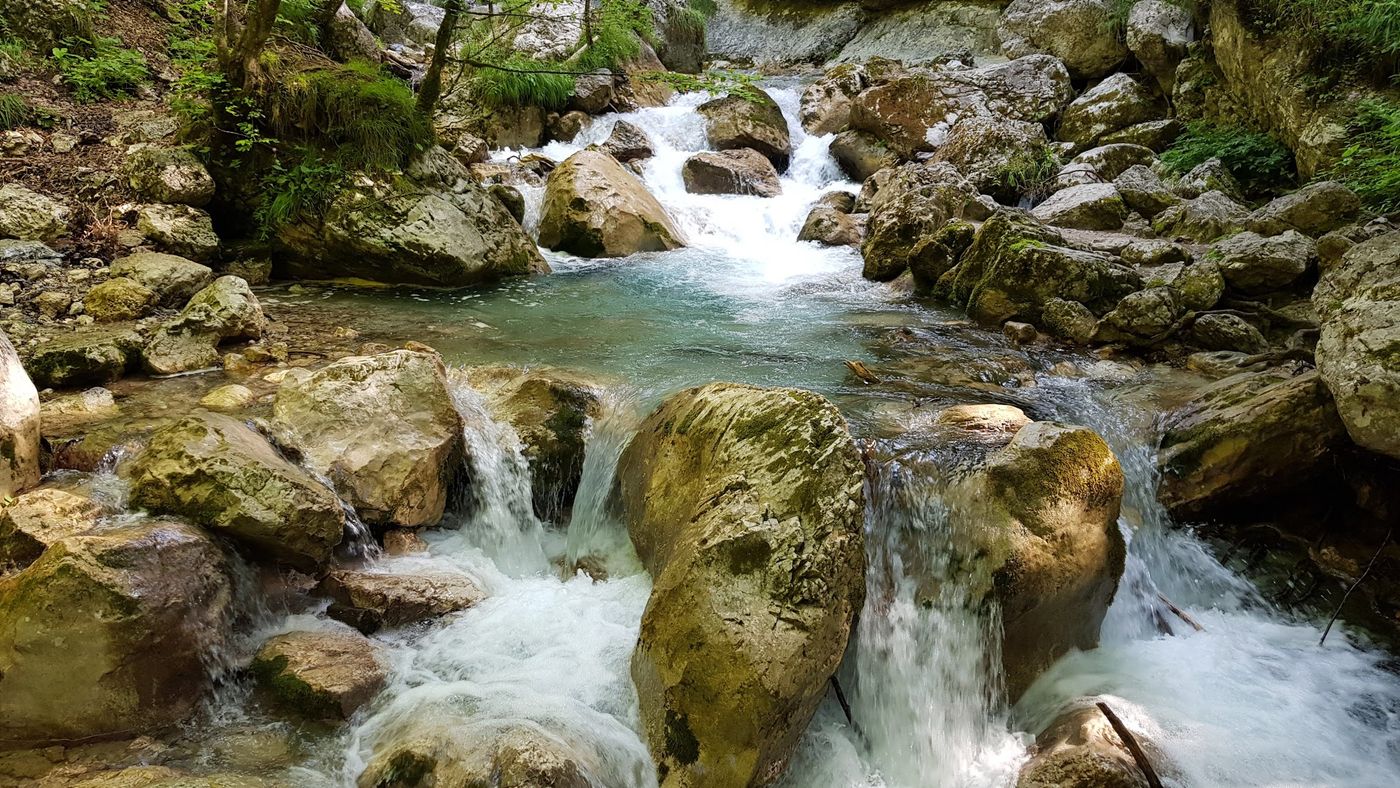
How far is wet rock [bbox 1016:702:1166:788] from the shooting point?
2.60 metres

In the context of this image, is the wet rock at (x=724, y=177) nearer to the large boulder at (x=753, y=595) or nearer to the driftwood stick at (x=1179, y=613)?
the large boulder at (x=753, y=595)

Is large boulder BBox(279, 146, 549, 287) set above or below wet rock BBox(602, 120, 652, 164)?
below

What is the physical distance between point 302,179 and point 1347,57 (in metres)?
10.8

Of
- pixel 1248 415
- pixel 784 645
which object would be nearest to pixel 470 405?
pixel 784 645

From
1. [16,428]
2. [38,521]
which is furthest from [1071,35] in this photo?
[38,521]

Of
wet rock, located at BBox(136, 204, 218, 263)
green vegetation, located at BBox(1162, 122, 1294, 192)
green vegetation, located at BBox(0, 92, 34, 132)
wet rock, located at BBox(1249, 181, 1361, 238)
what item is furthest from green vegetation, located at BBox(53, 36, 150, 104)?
green vegetation, located at BBox(1162, 122, 1294, 192)

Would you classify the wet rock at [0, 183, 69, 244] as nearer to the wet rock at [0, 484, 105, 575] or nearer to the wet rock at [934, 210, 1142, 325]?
the wet rock at [0, 484, 105, 575]

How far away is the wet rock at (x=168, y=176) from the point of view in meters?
6.33

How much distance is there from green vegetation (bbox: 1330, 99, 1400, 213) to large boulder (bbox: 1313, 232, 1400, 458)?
322cm

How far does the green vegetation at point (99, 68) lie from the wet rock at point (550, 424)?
654 cm

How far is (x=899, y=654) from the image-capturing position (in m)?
3.17

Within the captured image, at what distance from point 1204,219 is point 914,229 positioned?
9.35ft

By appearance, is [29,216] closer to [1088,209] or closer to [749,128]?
[749,128]

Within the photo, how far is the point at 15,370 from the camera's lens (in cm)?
337
